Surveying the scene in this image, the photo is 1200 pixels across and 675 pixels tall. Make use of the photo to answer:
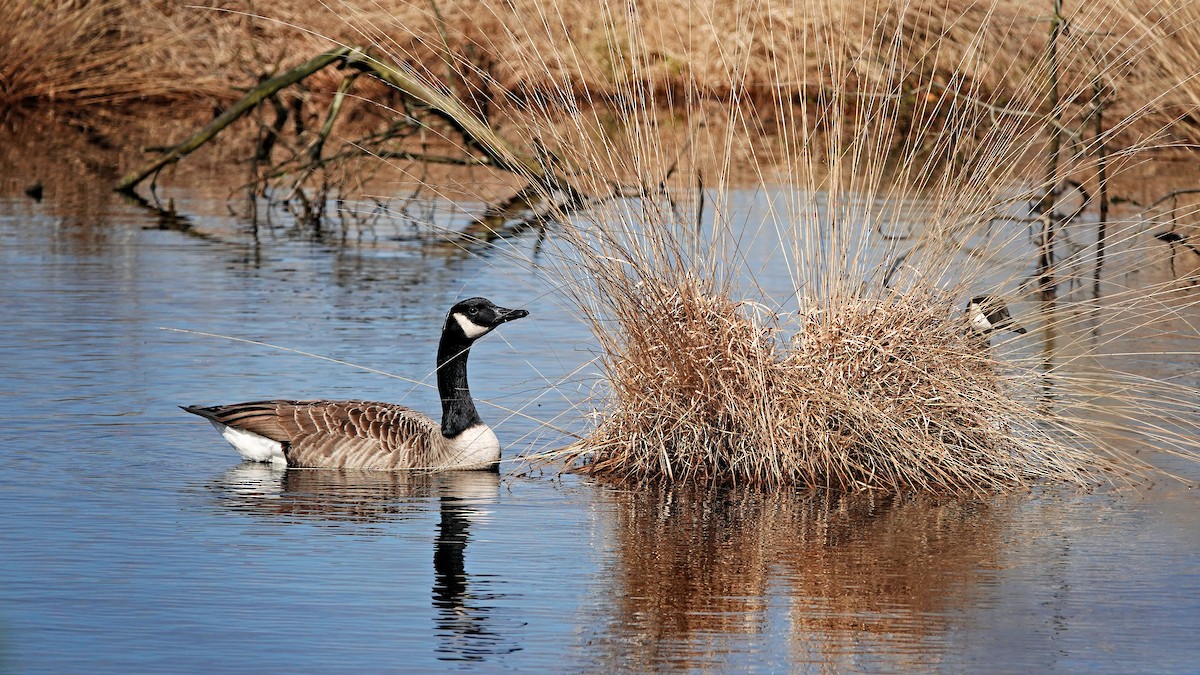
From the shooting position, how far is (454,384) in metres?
8.80

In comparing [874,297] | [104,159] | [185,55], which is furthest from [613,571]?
[185,55]

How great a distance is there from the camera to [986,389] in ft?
27.0

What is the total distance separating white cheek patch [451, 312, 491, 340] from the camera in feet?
29.1

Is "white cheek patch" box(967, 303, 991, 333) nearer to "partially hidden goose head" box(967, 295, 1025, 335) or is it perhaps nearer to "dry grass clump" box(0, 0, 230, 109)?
"partially hidden goose head" box(967, 295, 1025, 335)

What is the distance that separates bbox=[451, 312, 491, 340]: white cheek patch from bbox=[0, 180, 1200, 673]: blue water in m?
0.61

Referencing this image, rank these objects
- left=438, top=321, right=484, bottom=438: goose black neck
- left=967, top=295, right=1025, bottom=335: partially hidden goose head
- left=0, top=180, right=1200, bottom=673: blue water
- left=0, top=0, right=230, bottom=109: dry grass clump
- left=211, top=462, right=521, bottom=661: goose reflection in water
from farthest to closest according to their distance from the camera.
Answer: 1. left=0, top=0, right=230, bottom=109: dry grass clump
2. left=438, top=321, right=484, bottom=438: goose black neck
3. left=967, top=295, right=1025, bottom=335: partially hidden goose head
4. left=211, top=462, right=521, bottom=661: goose reflection in water
5. left=0, top=180, right=1200, bottom=673: blue water

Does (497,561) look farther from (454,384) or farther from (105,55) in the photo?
(105,55)

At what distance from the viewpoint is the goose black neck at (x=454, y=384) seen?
28.2ft

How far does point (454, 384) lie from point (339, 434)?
0.64m

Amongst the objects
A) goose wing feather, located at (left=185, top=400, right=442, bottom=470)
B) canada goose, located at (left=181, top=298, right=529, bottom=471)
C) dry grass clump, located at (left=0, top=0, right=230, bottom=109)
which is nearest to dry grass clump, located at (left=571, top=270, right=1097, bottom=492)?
canada goose, located at (left=181, top=298, right=529, bottom=471)

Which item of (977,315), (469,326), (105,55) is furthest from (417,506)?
(105,55)

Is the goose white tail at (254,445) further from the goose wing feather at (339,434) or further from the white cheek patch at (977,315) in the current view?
the white cheek patch at (977,315)

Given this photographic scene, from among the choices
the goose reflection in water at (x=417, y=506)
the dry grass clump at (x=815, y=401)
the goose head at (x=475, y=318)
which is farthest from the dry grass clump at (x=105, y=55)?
the dry grass clump at (x=815, y=401)

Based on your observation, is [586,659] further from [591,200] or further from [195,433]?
[195,433]
